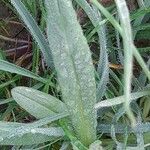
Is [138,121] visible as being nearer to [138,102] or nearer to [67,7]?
[138,102]

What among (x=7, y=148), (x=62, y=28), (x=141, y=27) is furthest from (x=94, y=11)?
(x=7, y=148)

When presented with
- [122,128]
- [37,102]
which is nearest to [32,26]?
[37,102]

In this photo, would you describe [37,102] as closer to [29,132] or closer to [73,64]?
[29,132]

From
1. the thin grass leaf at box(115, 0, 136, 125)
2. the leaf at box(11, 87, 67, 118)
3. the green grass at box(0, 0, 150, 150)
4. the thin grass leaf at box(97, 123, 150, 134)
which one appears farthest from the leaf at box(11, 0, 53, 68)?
the thin grass leaf at box(115, 0, 136, 125)

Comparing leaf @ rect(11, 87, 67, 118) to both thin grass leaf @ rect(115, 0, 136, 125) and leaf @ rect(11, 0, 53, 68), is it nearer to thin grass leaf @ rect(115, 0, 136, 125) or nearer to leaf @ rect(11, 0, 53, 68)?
leaf @ rect(11, 0, 53, 68)

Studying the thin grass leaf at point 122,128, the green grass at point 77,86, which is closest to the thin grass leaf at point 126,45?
the green grass at point 77,86

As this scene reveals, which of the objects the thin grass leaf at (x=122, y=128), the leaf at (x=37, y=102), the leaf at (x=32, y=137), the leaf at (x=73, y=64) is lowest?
the thin grass leaf at (x=122, y=128)

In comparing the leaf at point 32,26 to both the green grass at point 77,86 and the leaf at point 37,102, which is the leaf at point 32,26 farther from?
the leaf at point 37,102

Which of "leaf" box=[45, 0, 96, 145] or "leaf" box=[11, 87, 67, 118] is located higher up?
"leaf" box=[45, 0, 96, 145]
